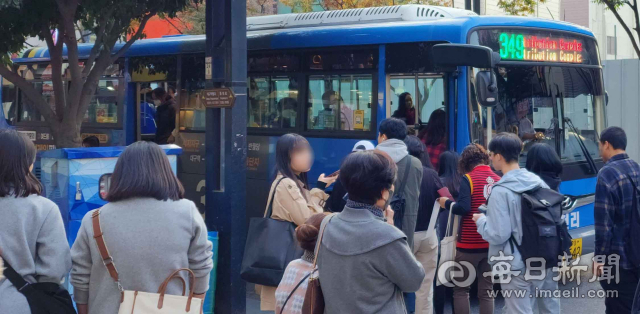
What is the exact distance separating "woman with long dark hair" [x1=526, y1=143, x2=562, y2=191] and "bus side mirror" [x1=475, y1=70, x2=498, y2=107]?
83 cm

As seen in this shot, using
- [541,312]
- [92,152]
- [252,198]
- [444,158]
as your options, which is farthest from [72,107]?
[541,312]

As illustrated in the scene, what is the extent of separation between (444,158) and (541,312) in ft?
6.04

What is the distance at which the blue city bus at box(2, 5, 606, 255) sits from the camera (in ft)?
26.0

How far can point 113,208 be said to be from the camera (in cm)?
357

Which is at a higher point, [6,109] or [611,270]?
[6,109]

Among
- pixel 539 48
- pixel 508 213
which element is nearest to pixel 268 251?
pixel 508 213

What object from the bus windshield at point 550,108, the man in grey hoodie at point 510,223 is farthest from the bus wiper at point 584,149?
the man in grey hoodie at point 510,223

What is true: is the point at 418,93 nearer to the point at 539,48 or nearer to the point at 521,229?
the point at 539,48

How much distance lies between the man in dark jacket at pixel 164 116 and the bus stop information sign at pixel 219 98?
4.34 metres

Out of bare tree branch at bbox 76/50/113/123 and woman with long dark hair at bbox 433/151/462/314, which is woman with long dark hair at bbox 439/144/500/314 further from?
bare tree branch at bbox 76/50/113/123

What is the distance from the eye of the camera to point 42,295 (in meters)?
3.54

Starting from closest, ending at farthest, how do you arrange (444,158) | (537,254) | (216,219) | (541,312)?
(537,254), (541,312), (216,219), (444,158)

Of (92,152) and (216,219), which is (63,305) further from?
(216,219)

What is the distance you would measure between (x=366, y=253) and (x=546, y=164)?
393 cm
